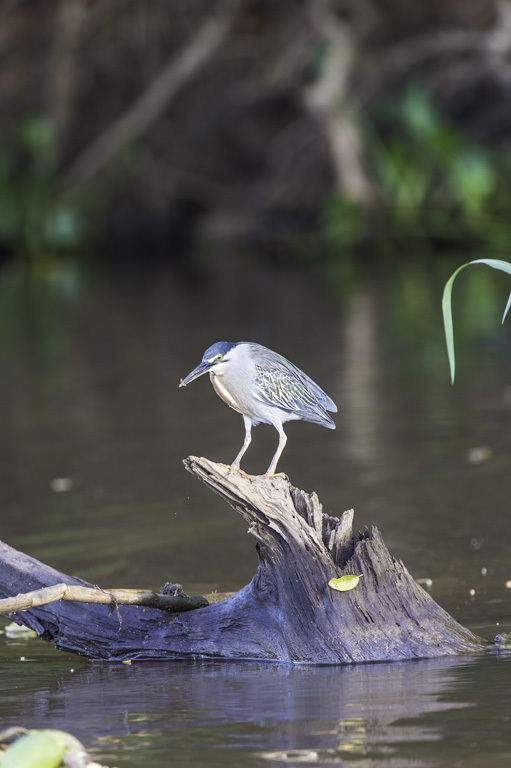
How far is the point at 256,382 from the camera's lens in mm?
4379

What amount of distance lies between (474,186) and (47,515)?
18.5m

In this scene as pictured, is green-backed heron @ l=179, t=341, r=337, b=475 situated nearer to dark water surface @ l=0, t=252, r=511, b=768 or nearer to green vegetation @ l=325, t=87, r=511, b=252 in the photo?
dark water surface @ l=0, t=252, r=511, b=768

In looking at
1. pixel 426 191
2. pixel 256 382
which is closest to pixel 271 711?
pixel 256 382

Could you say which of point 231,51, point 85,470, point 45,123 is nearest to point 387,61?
point 231,51

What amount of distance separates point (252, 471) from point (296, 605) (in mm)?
3602

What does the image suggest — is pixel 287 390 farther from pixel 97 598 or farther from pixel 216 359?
pixel 97 598

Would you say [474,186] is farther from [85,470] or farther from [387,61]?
[85,470]

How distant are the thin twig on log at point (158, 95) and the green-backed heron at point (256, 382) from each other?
25158 mm

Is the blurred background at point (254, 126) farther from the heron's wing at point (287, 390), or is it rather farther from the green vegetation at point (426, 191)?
the heron's wing at point (287, 390)

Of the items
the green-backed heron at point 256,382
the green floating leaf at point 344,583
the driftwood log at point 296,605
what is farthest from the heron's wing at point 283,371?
the green floating leaf at point 344,583

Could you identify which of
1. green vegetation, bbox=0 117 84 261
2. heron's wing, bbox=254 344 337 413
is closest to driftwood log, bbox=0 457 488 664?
heron's wing, bbox=254 344 337 413

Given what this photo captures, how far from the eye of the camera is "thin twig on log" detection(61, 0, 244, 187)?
93.4 feet

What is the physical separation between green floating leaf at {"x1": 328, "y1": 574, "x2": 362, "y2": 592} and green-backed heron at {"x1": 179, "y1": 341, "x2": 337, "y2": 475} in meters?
0.47

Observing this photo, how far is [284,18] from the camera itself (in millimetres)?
28484
